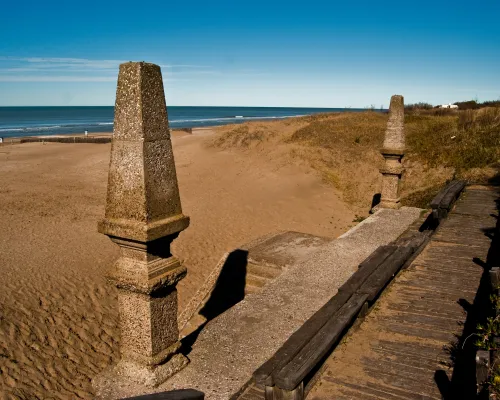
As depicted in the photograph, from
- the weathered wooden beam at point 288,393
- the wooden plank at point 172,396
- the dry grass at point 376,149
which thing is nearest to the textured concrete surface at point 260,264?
the weathered wooden beam at point 288,393

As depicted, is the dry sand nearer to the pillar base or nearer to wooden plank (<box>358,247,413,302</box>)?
the pillar base

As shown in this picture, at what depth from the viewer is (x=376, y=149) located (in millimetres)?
28062

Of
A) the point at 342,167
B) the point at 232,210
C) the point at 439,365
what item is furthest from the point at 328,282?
the point at 342,167

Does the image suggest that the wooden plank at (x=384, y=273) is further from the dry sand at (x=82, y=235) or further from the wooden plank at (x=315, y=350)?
the dry sand at (x=82, y=235)

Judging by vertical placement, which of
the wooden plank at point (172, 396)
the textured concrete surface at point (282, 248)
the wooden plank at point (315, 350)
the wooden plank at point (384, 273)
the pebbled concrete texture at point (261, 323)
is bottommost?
the textured concrete surface at point (282, 248)

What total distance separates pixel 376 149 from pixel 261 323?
78.7ft

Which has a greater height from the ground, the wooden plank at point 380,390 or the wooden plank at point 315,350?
the wooden plank at point 315,350

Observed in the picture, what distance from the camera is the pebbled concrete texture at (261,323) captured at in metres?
4.74

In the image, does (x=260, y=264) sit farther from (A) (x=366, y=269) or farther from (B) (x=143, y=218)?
(B) (x=143, y=218)

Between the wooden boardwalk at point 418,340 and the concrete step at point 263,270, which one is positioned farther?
the concrete step at point 263,270

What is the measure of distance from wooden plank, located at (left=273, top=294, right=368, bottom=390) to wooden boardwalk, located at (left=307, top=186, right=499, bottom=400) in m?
0.43

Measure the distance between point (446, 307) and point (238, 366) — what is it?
3104mm

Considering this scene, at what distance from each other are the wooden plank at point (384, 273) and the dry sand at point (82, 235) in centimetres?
553

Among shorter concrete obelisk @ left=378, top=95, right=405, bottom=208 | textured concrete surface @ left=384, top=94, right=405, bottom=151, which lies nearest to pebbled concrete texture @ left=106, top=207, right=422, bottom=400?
shorter concrete obelisk @ left=378, top=95, right=405, bottom=208
